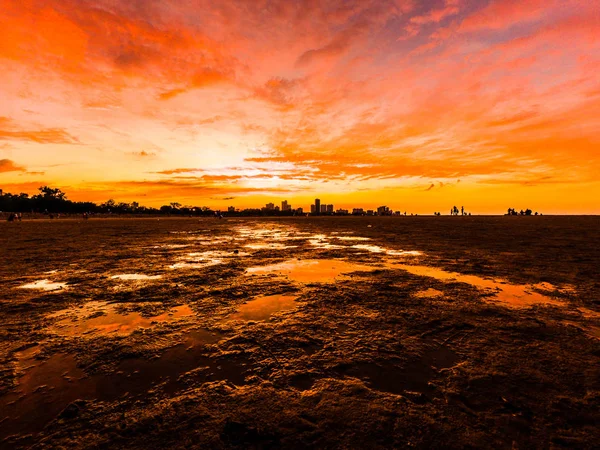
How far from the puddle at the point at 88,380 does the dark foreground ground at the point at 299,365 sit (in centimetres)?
2

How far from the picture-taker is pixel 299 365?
429cm

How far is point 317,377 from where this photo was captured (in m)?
3.95

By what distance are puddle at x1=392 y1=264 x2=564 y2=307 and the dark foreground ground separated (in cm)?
10

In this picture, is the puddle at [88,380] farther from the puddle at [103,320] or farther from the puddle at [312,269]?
the puddle at [312,269]

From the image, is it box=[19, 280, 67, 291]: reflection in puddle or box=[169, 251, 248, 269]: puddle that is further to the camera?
box=[169, 251, 248, 269]: puddle

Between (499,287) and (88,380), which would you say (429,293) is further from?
(88,380)

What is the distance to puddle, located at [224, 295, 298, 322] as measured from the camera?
637 cm

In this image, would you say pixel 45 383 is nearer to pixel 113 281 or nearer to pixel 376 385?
pixel 376 385

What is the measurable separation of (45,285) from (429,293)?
460 inches

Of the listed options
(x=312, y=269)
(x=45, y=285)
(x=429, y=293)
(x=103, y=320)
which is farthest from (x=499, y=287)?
(x=45, y=285)

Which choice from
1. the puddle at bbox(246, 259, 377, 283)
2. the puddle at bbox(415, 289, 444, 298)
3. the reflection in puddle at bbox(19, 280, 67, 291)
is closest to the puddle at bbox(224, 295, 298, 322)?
the puddle at bbox(246, 259, 377, 283)

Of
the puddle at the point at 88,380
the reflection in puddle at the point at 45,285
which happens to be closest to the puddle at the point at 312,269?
the puddle at the point at 88,380

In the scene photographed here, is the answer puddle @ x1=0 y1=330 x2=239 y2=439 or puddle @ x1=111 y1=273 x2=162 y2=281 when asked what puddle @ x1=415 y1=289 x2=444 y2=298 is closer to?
puddle @ x1=0 y1=330 x2=239 y2=439

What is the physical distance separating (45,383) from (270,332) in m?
3.28
